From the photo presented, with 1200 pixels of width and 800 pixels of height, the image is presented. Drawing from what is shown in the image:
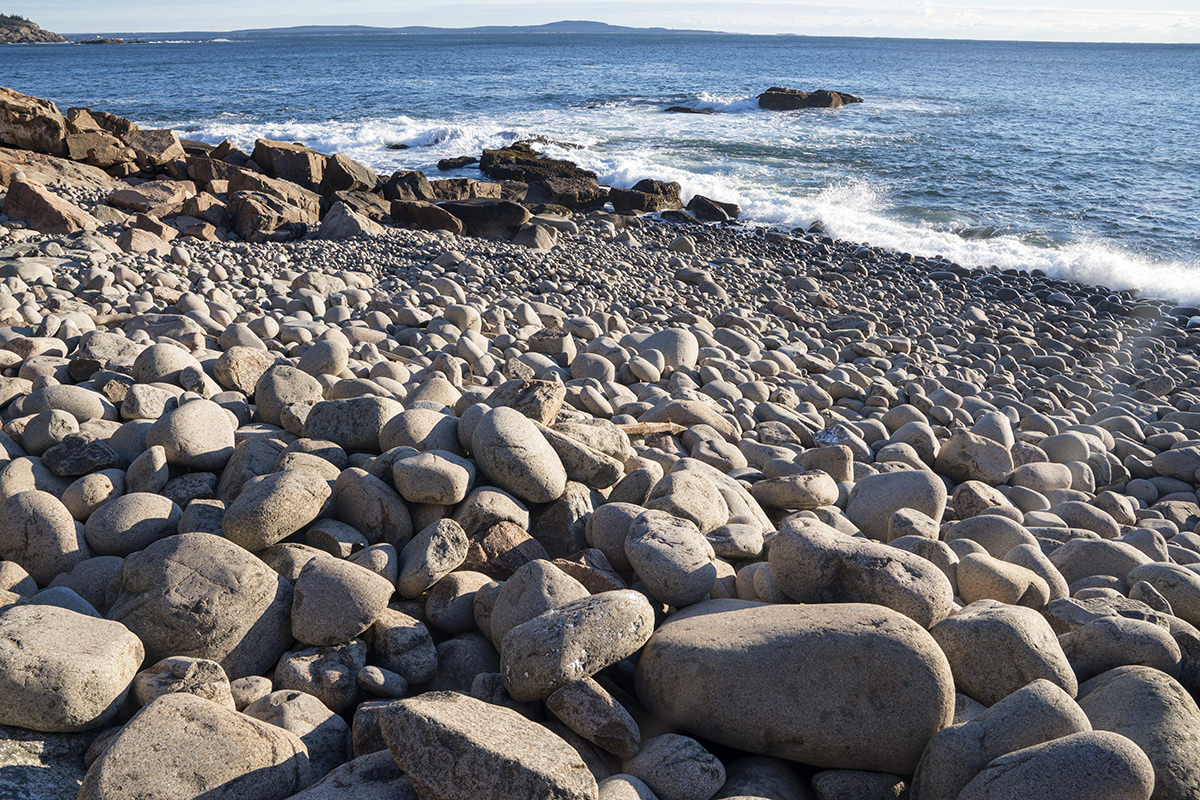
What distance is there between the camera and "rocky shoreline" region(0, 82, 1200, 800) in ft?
6.05

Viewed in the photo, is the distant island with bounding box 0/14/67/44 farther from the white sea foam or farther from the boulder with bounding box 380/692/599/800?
the boulder with bounding box 380/692/599/800

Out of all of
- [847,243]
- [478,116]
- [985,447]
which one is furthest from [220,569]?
[478,116]

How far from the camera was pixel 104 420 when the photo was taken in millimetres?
3453

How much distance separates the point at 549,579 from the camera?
235 cm

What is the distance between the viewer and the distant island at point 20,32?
10947 centimetres

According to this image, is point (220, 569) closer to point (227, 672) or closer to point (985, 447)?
point (227, 672)

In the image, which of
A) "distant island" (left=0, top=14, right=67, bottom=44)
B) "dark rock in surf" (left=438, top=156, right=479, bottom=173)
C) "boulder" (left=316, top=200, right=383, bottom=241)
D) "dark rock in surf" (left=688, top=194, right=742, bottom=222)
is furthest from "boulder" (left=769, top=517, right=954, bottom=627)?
"distant island" (left=0, top=14, right=67, bottom=44)

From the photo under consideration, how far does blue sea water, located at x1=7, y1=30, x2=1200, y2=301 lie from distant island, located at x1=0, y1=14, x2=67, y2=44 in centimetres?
7295

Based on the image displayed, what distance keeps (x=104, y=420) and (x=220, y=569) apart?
1.59m

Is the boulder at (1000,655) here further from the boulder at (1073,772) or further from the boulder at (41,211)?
the boulder at (41,211)

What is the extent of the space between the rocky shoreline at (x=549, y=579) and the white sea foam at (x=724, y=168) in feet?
24.9

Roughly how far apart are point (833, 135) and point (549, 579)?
27.6 meters

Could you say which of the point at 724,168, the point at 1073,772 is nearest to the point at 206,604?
the point at 1073,772

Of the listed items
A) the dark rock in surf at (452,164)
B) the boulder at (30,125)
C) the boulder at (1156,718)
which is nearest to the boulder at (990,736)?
the boulder at (1156,718)
